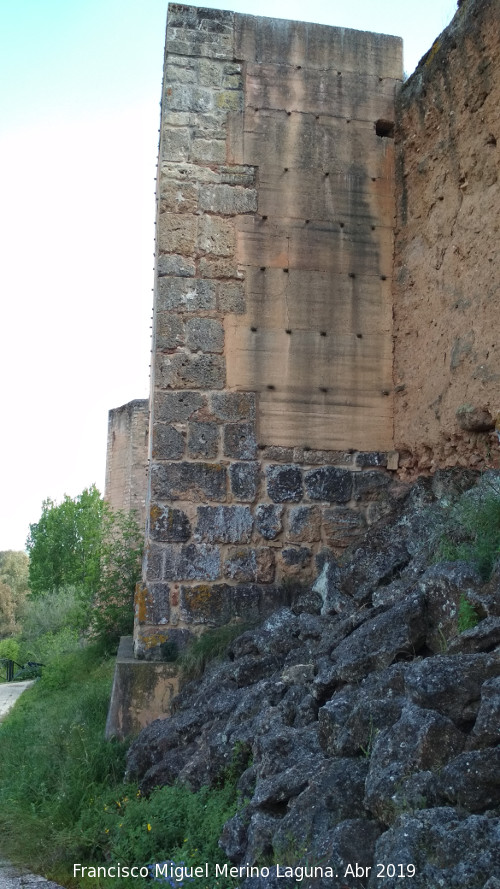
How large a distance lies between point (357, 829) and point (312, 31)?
5.79 metres

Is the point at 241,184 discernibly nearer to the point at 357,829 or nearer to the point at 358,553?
the point at 358,553

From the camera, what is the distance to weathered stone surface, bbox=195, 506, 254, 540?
18.5ft

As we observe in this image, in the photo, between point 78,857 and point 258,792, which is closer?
point 258,792

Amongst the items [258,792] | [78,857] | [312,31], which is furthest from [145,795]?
[312,31]

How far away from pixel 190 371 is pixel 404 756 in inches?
142

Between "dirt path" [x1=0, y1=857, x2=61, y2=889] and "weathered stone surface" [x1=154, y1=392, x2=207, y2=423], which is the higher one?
"weathered stone surface" [x1=154, y1=392, x2=207, y2=423]

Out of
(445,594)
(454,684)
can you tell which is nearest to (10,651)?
(445,594)

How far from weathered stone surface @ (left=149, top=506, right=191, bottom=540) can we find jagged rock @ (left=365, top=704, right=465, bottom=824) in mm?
3029

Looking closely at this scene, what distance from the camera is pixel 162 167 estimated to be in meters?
5.98

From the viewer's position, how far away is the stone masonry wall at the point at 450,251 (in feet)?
16.8

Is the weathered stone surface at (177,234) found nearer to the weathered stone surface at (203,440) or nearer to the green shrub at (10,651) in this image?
the weathered stone surface at (203,440)

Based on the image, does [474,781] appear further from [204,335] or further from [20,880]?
[204,335]

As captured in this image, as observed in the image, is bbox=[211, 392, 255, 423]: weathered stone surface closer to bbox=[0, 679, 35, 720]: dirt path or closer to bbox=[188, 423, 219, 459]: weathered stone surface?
bbox=[188, 423, 219, 459]: weathered stone surface

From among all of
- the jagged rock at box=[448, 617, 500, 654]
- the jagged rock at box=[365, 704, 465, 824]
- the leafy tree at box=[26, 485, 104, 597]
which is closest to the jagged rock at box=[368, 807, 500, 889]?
the jagged rock at box=[365, 704, 465, 824]
